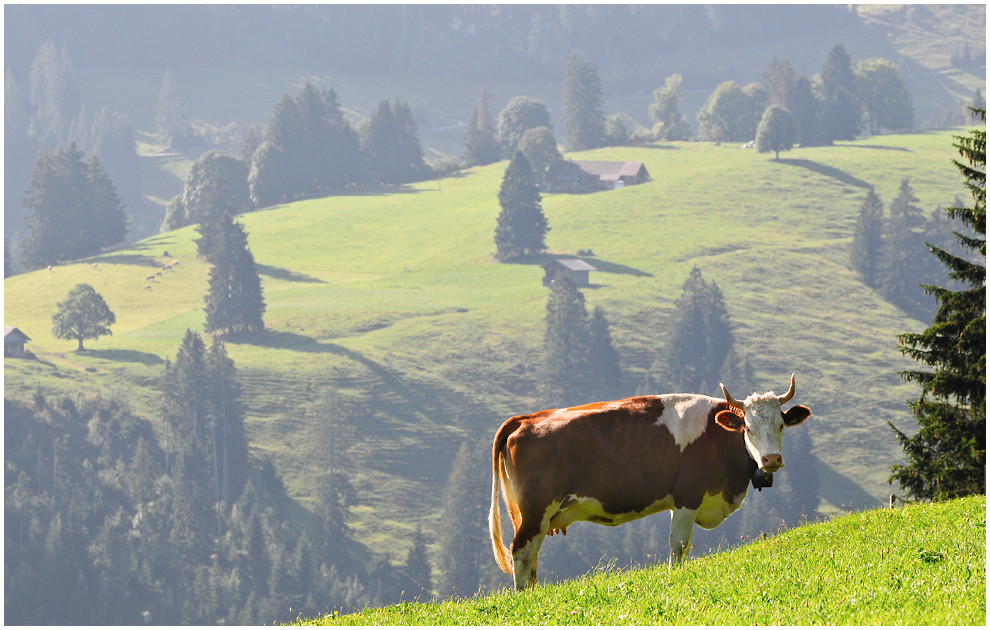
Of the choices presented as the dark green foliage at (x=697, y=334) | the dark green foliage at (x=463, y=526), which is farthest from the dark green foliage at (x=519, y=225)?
the dark green foliage at (x=463, y=526)

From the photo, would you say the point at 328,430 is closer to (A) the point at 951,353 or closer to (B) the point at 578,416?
(A) the point at 951,353

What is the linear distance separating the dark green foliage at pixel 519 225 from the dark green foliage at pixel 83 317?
58.3 m

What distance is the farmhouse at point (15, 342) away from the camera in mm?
151500

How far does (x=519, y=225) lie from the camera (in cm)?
17500

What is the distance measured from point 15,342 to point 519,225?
240 ft

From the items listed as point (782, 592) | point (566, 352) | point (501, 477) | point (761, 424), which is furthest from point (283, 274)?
point (782, 592)

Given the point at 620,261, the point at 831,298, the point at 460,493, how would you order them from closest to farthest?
the point at 460,493, the point at 831,298, the point at 620,261

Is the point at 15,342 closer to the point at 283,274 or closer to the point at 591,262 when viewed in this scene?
the point at 283,274

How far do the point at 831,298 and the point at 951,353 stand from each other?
13761 centimetres

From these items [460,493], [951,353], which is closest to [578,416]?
[951,353]

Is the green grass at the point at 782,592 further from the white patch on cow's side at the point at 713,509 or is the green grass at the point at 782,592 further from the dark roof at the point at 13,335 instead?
the dark roof at the point at 13,335

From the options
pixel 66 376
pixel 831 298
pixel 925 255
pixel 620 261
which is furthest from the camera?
pixel 925 255

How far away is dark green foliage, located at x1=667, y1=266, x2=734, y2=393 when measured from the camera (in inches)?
6043

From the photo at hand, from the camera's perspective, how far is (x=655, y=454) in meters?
14.4
